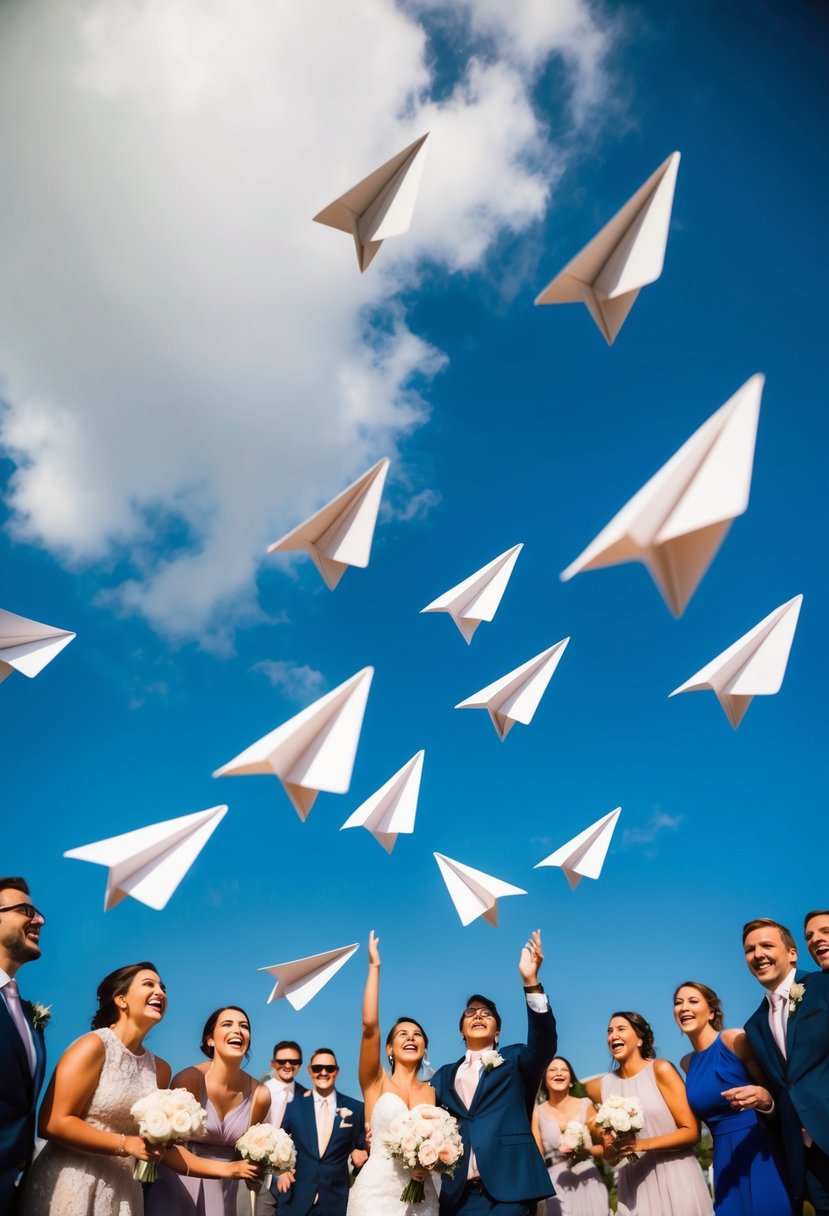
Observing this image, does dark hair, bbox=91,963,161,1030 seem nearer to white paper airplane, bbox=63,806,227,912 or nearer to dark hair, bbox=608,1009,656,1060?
white paper airplane, bbox=63,806,227,912

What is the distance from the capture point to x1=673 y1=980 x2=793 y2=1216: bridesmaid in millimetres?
7059

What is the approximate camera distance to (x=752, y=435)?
514cm

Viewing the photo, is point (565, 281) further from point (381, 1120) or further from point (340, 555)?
point (381, 1120)

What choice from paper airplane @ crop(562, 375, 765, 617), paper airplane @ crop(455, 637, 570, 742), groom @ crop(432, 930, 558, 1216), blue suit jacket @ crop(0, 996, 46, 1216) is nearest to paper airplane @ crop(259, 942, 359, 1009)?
groom @ crop(432, 930, 558, 1216)

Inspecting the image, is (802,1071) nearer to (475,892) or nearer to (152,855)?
(475,892)

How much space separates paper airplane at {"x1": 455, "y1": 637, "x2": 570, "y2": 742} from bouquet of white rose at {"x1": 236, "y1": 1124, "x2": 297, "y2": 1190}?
4694 millimetres

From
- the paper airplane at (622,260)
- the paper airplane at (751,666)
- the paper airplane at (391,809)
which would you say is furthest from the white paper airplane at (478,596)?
the paper airplane at (622,260)

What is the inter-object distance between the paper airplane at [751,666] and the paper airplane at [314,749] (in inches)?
132

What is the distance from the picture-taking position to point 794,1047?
22.8 ft

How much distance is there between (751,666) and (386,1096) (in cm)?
524

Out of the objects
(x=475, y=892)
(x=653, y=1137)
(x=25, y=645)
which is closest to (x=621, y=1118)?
(x=653, y=1137)

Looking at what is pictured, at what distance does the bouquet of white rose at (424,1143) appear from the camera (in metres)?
6.84

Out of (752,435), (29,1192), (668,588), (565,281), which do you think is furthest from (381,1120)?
(565,281)

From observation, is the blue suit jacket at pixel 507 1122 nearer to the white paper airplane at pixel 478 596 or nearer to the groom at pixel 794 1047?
the groom at pixel 794 1047
